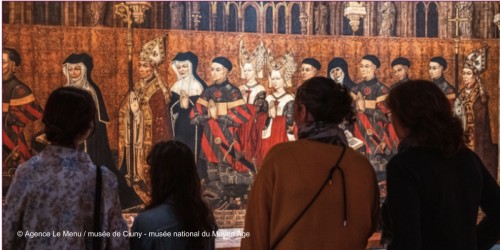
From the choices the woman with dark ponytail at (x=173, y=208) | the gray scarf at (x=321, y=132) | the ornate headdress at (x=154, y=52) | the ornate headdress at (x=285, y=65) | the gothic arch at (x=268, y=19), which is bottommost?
the woman with dark ponytail at (x=173, y=208)

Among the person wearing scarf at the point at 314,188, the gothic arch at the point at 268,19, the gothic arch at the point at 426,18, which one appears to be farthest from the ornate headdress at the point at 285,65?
the person wearing scarf at the point at 314,188

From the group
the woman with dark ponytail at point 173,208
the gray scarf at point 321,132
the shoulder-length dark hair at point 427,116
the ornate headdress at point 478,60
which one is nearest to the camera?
the shoulder-length dark hair at point 427,116

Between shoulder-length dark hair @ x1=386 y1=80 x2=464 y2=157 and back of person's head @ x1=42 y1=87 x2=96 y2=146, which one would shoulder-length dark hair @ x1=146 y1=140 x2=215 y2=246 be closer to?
back of person's head @ x1=42 y1=87 x2=96 y2=146

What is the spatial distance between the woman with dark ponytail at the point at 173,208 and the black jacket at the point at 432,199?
1.02 m

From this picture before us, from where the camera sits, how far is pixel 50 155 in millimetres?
3355

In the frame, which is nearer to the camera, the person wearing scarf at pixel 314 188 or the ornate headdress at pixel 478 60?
the person wearing scarf at pixel 314 188

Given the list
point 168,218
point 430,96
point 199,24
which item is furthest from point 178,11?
point 430,96

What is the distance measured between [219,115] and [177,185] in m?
5.46

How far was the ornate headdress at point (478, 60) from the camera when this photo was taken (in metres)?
9.84

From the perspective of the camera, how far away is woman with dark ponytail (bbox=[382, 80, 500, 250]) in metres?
3.08

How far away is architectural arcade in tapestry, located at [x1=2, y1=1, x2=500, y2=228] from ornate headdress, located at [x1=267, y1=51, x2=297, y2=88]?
14 millimetres

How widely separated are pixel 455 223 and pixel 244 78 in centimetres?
634

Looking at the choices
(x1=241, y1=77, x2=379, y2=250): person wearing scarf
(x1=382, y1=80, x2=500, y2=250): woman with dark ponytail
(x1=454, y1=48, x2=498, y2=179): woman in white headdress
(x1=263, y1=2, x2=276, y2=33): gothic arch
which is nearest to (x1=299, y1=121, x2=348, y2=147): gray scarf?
(x1=241, y1=77, x2=379, y2=250): person wearing scarf

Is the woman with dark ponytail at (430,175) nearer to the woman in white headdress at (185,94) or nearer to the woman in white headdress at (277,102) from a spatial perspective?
the woman in white headdress at (185,94)
